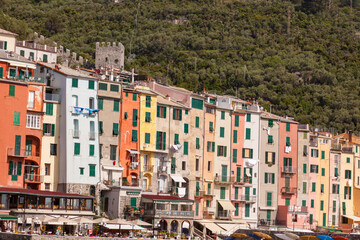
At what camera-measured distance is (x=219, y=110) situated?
88.1 metres

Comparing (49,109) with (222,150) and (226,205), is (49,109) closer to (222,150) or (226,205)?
(222,150)

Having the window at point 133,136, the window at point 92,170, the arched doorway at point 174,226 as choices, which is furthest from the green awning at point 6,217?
the arched doorway at point 174,226

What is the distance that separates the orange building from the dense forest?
1522 inches

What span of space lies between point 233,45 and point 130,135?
311 ft

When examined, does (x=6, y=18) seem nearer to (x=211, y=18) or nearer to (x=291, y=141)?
(x=291, y=141)

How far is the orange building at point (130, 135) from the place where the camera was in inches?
3031

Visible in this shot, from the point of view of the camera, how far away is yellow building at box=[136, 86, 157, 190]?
7894cm

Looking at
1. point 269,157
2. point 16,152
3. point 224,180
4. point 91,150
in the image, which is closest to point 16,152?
point 16,152

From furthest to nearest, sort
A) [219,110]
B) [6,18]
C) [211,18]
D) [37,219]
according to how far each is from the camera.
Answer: [211,18] < [6,18] < [219,110] < [37,219]

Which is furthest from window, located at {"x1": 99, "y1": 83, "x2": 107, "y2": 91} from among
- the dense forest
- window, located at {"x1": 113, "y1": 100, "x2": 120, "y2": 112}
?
the dense forest

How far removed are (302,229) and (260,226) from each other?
19.0ft

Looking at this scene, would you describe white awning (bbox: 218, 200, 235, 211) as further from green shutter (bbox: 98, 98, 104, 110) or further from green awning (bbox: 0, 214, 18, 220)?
green awning (bbox: 0, 214, 18, 220)

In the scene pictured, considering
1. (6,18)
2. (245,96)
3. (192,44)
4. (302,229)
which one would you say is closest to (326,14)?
(192,44)

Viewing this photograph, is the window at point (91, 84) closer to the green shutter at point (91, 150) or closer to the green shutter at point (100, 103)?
the green shutter at point (100, 103)
